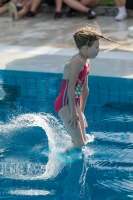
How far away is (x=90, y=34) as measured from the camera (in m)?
4.32

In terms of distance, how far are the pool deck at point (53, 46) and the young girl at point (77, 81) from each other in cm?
230

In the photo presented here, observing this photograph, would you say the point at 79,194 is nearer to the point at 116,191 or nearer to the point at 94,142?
the point at 116,191

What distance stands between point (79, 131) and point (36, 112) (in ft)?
4.82

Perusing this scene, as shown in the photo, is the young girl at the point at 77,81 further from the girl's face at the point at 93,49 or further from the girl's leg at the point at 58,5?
the girl's leg at the point at 58,5

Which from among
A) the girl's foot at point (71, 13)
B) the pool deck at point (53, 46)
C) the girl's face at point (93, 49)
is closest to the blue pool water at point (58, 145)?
the pool deck at point (53, 46)

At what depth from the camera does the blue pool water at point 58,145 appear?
14.2ft

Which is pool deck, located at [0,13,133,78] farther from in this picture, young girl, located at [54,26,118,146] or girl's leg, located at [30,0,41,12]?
young girl, located at [54,26,118,146]

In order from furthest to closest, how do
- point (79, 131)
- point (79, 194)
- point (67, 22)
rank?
point (67, 22)
point (79, 131)
point (79, 194)

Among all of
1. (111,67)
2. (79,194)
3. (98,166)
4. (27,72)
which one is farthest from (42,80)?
(79,194)

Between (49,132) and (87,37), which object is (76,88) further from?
(49,132)

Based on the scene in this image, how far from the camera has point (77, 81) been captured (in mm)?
4488

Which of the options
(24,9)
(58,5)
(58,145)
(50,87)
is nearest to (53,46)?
(50,87)

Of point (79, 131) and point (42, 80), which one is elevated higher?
point (79, 131)

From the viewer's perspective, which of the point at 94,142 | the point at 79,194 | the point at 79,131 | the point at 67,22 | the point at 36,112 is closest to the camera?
the point at 79,194
